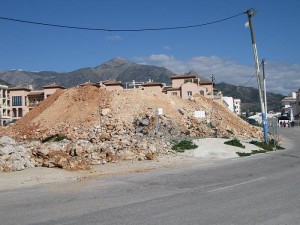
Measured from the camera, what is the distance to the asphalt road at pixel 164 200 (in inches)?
315

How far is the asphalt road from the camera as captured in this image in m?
7.99

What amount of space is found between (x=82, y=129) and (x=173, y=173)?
75.8 feet

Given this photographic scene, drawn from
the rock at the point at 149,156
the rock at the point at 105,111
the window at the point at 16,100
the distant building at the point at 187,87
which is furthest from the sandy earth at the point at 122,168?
the window at the point at 16,100

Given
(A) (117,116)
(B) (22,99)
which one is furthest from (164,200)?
(B) (22,99)

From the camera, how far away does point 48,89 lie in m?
83.8

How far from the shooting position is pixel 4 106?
94500 mm

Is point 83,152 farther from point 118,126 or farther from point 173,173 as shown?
point 118,126

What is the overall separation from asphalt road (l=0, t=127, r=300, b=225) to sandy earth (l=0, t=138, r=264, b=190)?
4.62 feet

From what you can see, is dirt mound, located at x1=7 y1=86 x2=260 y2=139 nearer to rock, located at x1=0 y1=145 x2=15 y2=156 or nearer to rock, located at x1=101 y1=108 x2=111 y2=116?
rock, located at x1=101 y1=108 x2=111 y2=116

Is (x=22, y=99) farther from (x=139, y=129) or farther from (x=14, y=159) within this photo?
(x=14, y=159)

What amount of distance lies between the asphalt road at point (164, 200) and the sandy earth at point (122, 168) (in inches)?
55.4

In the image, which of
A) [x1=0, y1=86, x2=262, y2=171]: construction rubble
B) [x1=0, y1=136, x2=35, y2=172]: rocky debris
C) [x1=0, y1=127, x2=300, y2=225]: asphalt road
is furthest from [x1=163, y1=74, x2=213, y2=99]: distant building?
[x1=0, y1=127, x2=300, y2=225]: asphalt road

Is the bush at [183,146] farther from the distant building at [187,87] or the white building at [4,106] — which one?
the white building at [4,106]

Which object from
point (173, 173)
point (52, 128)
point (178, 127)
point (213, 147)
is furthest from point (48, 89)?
point (173, 173)
